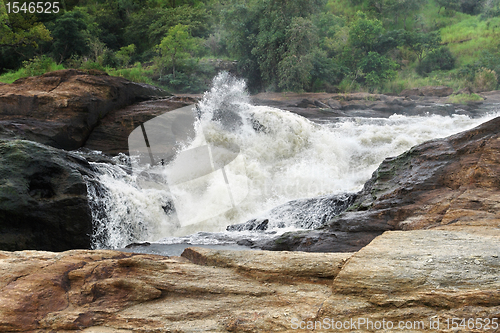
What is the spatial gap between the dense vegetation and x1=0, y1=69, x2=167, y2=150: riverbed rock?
6613mm

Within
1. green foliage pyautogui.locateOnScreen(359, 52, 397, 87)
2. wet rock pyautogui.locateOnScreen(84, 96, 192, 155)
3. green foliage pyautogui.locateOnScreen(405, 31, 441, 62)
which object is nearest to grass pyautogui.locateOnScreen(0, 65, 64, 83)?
wet rock pyautogui.locateOnScreen(84, 96, 192, 155)

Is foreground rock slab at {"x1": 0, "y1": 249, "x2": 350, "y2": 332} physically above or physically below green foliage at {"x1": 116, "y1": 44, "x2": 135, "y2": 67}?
below

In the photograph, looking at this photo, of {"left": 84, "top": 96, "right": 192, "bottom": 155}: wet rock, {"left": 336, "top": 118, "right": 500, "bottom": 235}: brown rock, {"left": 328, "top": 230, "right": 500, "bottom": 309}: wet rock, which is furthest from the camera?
{"left": 84, "top": 96, "right": 192, "bottom": 155}: wet rock

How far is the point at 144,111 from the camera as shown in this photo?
10.6 m

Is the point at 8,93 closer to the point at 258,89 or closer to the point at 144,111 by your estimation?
the point at 144,111

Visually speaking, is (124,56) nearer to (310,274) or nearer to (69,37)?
(69,37)

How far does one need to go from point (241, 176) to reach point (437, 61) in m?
23.6

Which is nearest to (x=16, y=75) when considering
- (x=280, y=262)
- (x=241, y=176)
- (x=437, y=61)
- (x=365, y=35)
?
(x=241, y=176)

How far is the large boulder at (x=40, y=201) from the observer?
523cm

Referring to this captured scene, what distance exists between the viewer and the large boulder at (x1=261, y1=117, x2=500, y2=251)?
4.32 metres

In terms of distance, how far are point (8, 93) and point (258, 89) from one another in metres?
17.3

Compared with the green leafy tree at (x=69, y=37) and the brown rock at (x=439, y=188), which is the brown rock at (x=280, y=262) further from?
the green leafy tree at (x=69, y=37)

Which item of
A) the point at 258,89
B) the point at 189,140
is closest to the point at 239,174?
the point at 189,140

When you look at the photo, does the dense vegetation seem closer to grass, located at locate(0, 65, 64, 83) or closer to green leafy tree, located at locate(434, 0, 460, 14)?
grass, located at locate(0, 65, 64, 83)
